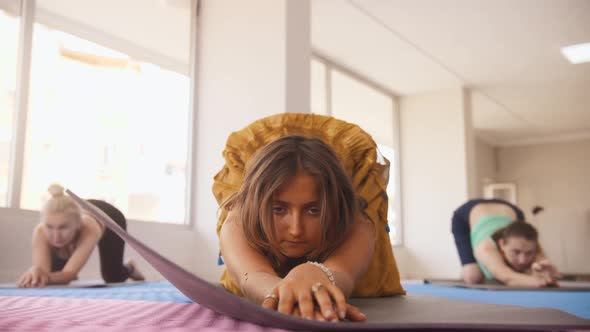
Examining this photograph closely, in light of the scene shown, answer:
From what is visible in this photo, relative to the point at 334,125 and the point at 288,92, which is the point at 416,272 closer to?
the point at 288,92

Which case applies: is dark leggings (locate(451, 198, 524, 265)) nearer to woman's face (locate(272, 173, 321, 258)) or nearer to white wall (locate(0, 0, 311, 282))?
white wall (locate(0, 0, 311, 282))

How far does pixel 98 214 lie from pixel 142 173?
153 inches

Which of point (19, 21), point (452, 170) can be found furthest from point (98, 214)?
point (452, 170)

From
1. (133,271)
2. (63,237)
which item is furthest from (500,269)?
(63,237)

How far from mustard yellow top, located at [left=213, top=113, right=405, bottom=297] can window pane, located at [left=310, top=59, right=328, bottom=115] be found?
4850mm

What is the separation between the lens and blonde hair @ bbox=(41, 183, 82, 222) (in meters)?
3.27

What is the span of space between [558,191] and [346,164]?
10.0m

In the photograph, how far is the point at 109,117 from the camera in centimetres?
459

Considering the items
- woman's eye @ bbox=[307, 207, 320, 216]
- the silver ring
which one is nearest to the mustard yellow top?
woman's eye @ bbox=[307, 207, 320, 216]

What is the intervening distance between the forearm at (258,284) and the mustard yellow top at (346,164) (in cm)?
53

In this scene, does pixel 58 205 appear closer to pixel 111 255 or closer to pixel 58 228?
pixel 58 228

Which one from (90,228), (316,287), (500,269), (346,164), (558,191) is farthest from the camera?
(558,191)

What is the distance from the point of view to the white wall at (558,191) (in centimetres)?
980

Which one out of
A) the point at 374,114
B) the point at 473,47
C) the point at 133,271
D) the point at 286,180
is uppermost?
the point at 473,47
